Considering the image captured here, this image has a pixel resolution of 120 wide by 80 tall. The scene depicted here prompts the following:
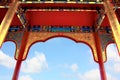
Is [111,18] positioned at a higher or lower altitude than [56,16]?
lower

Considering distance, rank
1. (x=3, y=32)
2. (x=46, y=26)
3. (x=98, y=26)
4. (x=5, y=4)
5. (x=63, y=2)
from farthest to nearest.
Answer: (x=46, y=26)
(x=98, y=26)
(x=5, y=4)
(x=63, y=2)
(x=3, y=32)

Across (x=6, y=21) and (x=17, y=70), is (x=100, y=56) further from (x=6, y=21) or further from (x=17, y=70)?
(x=6, y=21)

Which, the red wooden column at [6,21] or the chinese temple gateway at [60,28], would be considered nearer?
the red wooden column at [6,21]

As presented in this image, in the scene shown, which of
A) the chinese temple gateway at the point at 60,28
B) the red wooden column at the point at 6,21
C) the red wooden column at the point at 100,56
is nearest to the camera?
the red wooden column at the point at 6,21

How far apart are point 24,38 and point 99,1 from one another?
4.29m

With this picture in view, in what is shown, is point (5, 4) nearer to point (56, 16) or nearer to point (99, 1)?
point (56, 16)

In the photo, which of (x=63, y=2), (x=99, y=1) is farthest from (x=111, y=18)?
(x=63, y=2)

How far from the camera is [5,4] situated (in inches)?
398

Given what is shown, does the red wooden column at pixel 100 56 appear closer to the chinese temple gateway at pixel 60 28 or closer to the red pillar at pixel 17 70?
the chinese temple gateway at pixel 60 28

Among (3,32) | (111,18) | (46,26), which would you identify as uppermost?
(46,26)

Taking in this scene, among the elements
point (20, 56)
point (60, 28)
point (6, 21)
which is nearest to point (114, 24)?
point (6, 21)

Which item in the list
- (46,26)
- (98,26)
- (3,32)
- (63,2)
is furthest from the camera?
(46,26)

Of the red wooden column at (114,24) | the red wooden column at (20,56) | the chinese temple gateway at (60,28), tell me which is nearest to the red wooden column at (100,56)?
the chinese temple gateway at (60,28)

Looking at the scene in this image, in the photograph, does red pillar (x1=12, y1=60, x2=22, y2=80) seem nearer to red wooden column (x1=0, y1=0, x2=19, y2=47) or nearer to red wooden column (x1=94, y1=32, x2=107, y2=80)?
red wooden column (x1=0, y1=0, x2=19, y2=47)
